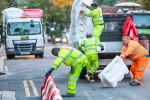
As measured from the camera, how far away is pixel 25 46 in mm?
24219

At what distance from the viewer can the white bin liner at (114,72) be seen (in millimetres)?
10594

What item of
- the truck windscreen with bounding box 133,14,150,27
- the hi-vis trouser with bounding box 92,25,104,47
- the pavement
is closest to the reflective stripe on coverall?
the hi-vis trouser with bounding box 92,25,104,47

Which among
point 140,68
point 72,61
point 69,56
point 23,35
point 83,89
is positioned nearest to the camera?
point 69,56

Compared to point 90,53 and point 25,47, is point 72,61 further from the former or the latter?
point 25,47

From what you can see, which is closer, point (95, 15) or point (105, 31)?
point (95, 15)

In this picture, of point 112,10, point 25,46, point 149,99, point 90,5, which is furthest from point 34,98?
point 25,46

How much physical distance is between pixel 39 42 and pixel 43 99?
15.9 m

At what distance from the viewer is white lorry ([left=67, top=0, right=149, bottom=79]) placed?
40.6 ft

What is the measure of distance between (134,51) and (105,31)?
3329 mm

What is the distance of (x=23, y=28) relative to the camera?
24.2 metres

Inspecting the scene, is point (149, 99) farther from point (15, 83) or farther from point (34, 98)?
point (15, 83)

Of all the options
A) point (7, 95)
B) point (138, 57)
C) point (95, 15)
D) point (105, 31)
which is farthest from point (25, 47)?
point (7, 95)

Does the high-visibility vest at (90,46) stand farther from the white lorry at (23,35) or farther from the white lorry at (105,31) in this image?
the white lorry at (23,35)

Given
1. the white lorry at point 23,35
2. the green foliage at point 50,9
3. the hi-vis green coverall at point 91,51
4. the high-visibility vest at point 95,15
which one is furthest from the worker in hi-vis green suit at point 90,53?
the green foliage at point 50,9
